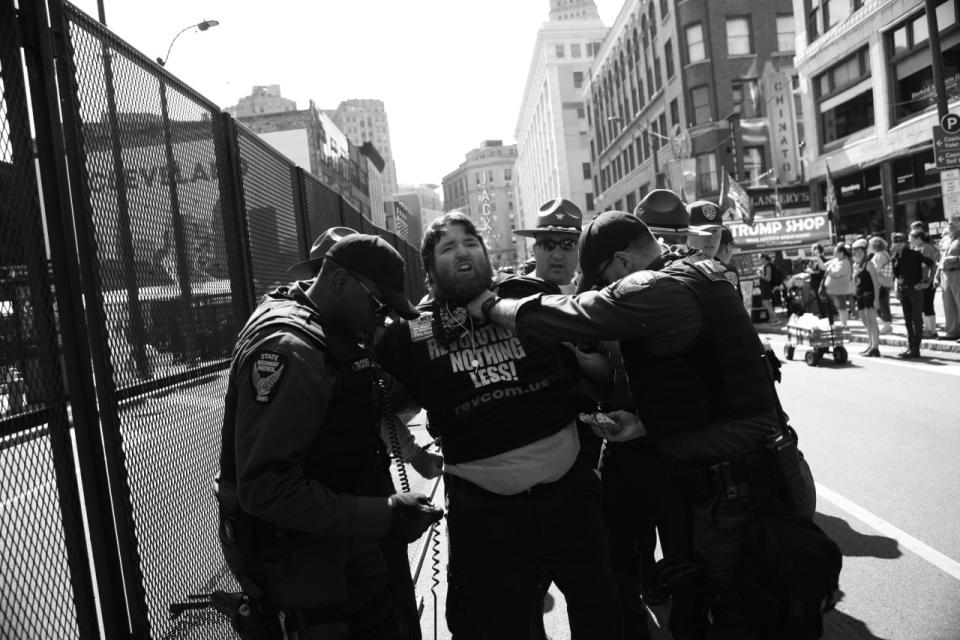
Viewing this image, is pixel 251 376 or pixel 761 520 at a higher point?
pixel 251 376

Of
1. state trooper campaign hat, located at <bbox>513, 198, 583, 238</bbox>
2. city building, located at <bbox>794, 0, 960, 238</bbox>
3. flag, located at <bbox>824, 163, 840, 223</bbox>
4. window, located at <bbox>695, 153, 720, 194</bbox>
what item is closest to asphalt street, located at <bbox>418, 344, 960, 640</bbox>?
state trooper campaign hat, located at <bbox>513, 198, 583, 238</bbox>

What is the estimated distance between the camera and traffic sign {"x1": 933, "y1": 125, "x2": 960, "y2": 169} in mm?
13188

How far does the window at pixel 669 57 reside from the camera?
141 ft

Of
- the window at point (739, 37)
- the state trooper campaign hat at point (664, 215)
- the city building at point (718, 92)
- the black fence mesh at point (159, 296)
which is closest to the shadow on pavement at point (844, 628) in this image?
the state trooper campaign hat at point (664, 215)

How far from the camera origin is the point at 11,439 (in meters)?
2.11

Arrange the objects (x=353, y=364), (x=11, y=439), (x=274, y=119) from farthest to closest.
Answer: (x=274, y=119), (x=353, y=364), (x=11, y=439)

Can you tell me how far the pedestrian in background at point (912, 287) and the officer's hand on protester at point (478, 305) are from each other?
1109cm

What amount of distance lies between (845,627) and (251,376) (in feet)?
10.6

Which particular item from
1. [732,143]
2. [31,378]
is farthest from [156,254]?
[732,143]

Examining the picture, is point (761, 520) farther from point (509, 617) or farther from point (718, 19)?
point (718, 19)

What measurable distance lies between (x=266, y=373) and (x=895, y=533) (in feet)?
14.5

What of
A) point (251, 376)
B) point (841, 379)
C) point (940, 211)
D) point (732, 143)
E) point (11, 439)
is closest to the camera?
point (11, 439)

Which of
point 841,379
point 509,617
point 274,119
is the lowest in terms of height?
point 841,379

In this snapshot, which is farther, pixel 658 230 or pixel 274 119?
pixel 274 119
